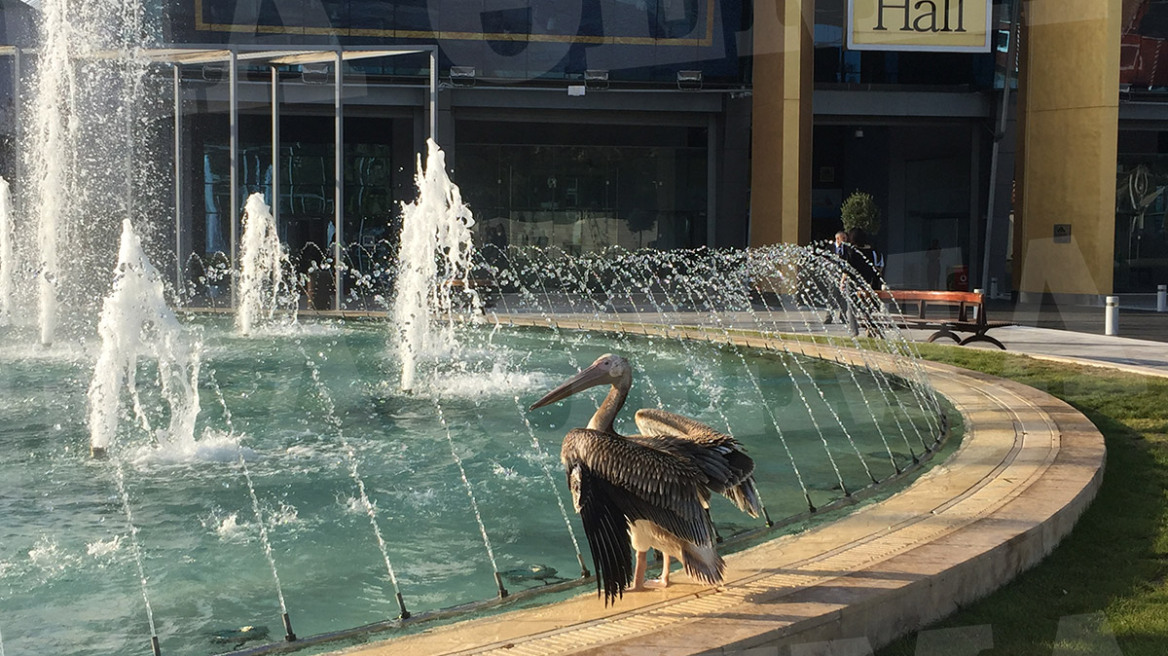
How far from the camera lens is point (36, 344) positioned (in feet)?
49.7

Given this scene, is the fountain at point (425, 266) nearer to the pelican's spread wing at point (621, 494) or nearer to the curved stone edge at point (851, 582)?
the curved stone edge at point (851, 582)

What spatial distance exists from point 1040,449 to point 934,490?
1386 millimetres

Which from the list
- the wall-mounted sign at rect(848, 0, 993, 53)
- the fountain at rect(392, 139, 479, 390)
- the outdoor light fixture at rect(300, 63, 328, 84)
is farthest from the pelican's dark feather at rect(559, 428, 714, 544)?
the outdoor light fixture at rect(300, 63, 328, 84)

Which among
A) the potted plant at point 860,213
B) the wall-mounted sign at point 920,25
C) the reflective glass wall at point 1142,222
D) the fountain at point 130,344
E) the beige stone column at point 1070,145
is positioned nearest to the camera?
the fountain at point 130,344

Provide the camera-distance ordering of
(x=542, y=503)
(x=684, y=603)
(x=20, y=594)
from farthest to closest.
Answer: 1. (x=542, y=503)
2. (x=20, y=594)
3. (x=684, y=603)

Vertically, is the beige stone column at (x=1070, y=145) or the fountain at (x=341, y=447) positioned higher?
the beige stone column at (x=1070, y=145)

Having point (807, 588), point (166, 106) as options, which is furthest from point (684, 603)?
point (166, 106)

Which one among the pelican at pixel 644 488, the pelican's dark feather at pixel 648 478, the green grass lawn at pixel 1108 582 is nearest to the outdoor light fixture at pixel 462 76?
the green grass lawn at pixel 1108 582

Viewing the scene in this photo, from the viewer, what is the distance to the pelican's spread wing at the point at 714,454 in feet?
14.9

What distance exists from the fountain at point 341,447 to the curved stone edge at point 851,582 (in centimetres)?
62

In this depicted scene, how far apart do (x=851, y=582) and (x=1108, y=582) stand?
55.4 inches

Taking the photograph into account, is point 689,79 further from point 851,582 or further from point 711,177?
point 851,582

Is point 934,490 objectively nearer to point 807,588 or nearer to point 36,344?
point 807,588

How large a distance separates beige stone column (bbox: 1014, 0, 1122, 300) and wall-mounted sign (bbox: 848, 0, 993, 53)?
10.1 ft
